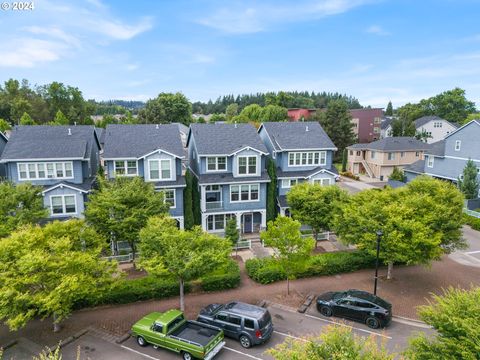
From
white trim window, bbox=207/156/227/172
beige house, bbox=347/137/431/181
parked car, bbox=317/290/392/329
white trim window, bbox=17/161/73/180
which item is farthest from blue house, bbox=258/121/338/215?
beige house, bbox=347/137/431/181

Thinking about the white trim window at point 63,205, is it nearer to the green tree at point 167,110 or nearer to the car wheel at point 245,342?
the car wheel at point 245,342

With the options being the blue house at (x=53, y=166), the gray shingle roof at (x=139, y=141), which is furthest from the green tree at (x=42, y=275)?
the gray shingle roof at (x=139, y=141)

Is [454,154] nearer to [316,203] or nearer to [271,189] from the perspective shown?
[271,189]

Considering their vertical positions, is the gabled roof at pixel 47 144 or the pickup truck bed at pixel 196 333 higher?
the gabled roof at pixel 47 144

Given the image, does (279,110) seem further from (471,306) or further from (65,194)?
(471,306)

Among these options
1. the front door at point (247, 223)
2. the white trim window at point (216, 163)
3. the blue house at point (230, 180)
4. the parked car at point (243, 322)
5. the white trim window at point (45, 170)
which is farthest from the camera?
the front door at point (247, 223)

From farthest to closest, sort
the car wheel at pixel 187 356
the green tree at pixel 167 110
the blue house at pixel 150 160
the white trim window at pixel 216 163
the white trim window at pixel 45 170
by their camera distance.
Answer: the green tree at pixel 167 110 < the white trim window at pixel 216 163 < the blue house at pixel 150 160 < the white trim window at pixel 45 170 < the car wheel at pixel 187 356

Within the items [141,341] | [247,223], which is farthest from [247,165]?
[141,341]

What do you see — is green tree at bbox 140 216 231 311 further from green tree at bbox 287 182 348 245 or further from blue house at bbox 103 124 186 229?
blue house at bbox 103 124 186 229
